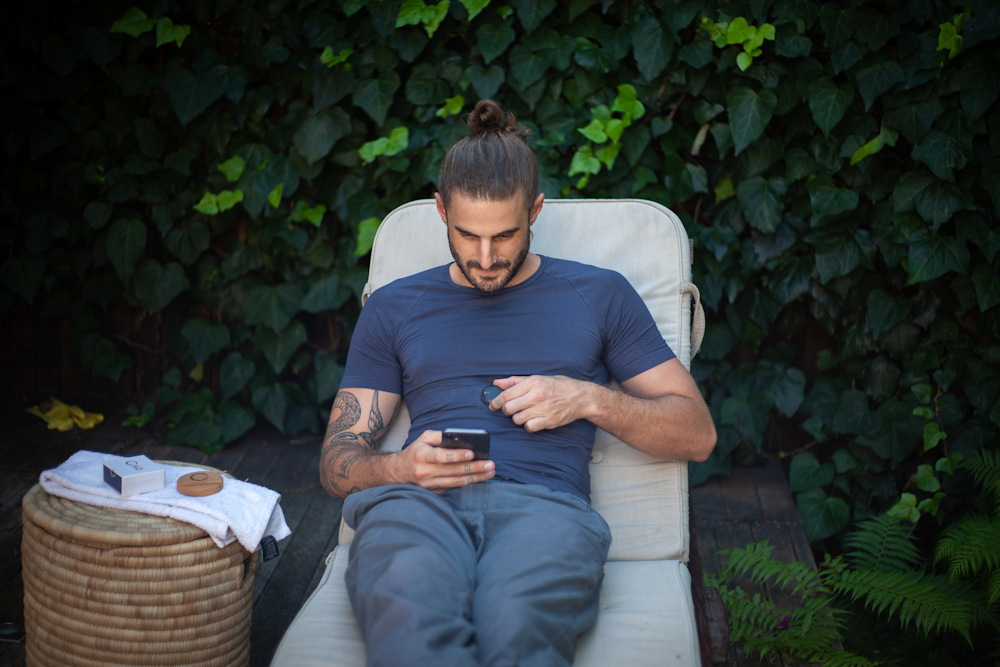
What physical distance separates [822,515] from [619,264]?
4.01 feet

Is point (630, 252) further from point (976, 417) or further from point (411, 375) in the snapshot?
point (976, 417)

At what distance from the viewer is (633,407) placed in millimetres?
1618

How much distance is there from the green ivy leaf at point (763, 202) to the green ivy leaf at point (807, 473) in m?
0.82

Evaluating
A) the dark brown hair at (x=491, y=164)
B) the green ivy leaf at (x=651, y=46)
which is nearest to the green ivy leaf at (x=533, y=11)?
the green ivy leaf at (x=651, y=46)

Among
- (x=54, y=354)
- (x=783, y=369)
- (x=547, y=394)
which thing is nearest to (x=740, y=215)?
(x=783, y=369)

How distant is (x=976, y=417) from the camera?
2.42 m

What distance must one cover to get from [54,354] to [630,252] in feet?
8.57

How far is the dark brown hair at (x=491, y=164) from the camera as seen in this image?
1654mm

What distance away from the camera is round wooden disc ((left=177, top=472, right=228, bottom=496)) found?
1600 mm

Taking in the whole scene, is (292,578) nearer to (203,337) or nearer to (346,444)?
(346,444)

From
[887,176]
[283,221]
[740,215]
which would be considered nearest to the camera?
[887,176]

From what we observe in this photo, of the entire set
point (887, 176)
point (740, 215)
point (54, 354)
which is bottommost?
point (54, 354)

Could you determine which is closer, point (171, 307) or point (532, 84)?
point (532, 84)

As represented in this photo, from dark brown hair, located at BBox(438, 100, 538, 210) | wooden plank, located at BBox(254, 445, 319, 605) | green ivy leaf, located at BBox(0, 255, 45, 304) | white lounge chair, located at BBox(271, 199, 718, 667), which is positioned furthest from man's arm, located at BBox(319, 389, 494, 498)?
green ivy leaf, located at BBox(0, 255, 45, 304)
